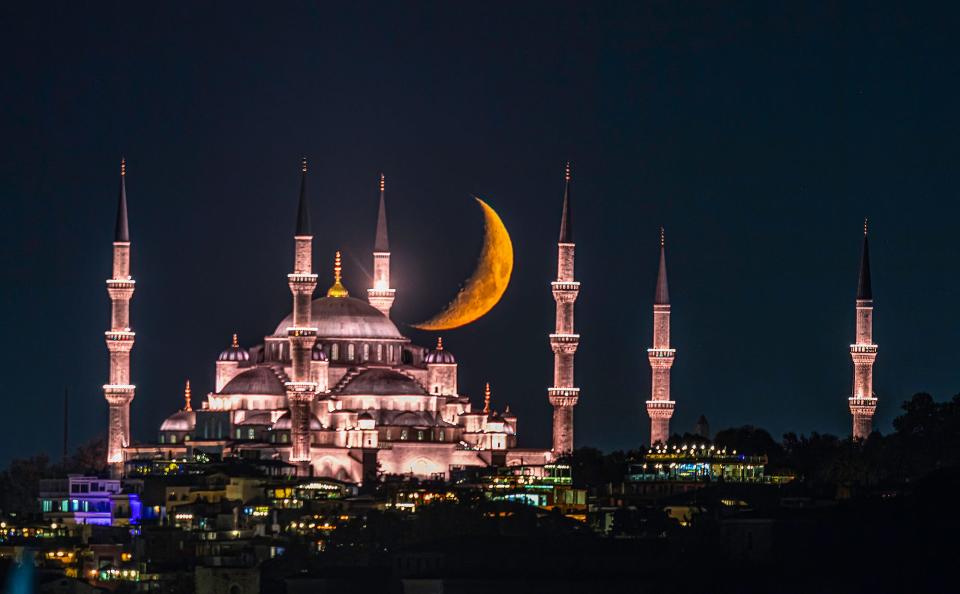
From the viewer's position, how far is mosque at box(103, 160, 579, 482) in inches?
4190

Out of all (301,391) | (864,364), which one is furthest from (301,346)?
(864,364)

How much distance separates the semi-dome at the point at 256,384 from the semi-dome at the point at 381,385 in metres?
2.02

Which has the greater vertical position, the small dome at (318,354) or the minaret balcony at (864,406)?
the small dome at (318,354)

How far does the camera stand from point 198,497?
99625 millimetres

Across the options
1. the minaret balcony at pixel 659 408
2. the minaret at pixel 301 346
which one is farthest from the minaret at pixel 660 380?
the minaret at pixel 301 346

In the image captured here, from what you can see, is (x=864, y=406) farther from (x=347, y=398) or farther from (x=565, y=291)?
(x=347, y=398)

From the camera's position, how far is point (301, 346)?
106 meters

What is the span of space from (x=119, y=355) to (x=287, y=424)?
18.0ft

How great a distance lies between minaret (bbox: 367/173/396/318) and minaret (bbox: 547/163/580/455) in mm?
8341

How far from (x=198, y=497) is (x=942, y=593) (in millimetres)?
29675

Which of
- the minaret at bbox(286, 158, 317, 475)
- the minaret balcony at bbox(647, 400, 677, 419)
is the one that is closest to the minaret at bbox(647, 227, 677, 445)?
the minaret balcony at bbox(647, 400, 677, 419)

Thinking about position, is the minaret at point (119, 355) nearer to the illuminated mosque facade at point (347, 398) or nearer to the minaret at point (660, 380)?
the illuminated mosque facade at point (347, 398)

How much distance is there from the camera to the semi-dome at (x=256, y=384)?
109562 mm

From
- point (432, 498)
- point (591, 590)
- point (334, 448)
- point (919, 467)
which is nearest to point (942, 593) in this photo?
point (591, 590)
